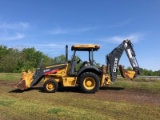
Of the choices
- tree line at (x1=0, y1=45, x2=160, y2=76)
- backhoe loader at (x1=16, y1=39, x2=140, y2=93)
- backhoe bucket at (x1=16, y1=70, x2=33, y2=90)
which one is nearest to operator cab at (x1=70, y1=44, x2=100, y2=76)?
backhoe loader at (x1=16, y1=39, x2=140, y2=93)

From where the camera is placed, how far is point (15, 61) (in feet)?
202

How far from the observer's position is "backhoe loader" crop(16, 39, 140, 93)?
563 inches

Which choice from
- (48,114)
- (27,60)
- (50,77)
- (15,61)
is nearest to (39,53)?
(27,60)

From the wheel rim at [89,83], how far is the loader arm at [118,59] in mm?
1172

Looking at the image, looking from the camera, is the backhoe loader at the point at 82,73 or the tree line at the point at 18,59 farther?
the tree line at the point at 18,59

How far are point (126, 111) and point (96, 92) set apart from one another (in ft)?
17.5

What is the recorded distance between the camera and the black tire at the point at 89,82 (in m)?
14.1

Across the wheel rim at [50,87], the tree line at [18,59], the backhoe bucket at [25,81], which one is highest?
the tree line at [18,59]

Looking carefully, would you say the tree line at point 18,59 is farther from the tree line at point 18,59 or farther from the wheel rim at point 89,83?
the wheel rim at point 89,83

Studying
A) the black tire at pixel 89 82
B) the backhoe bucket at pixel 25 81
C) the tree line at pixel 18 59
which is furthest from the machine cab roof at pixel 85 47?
the tree line at pixel 18 59

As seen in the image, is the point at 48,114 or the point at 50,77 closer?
the point at 48,114

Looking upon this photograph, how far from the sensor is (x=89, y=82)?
14.3 meters

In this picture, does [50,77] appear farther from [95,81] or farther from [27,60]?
[27,60]

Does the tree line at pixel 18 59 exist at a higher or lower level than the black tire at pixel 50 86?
higher
